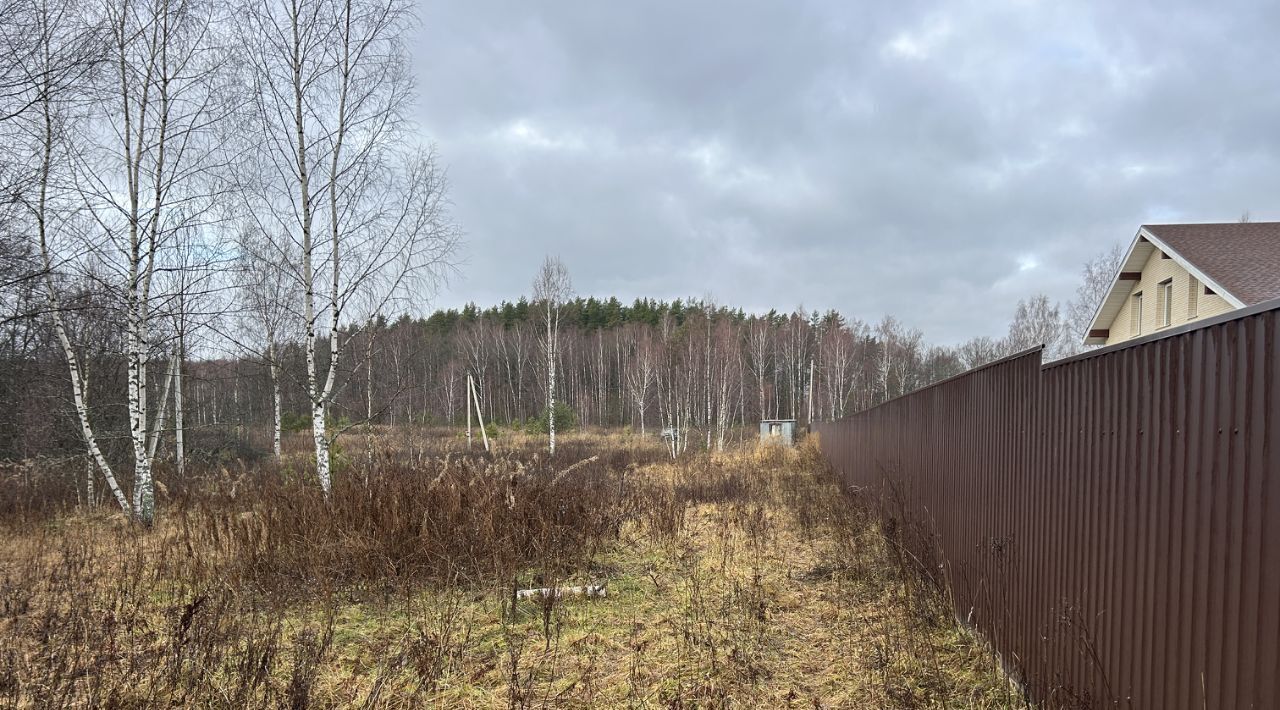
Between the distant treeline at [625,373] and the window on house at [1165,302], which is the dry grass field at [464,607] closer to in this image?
the distant treeline at [625,373]

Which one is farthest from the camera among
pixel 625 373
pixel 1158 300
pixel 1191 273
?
pixel 625 373

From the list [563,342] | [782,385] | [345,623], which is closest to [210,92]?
[345,623]

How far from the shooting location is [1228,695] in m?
1.62

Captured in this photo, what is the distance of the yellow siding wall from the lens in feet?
51.0

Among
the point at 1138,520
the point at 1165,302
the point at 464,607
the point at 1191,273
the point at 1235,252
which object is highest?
the point at 1235,252

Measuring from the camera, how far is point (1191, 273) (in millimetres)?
15523

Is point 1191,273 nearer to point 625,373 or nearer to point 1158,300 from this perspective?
point 1158,300

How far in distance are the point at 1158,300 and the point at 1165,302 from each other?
313mm

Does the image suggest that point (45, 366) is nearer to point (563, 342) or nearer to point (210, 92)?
point (210, 92)

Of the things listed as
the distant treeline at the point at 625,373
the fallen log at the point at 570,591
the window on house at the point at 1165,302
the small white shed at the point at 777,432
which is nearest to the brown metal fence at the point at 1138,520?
the fallen log at the point at 570,591

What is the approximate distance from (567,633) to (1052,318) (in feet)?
136

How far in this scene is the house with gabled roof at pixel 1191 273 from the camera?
1472 cm

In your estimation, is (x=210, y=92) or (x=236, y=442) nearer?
(x=210, y=92)

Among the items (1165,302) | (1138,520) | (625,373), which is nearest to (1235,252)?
(1165,302)
